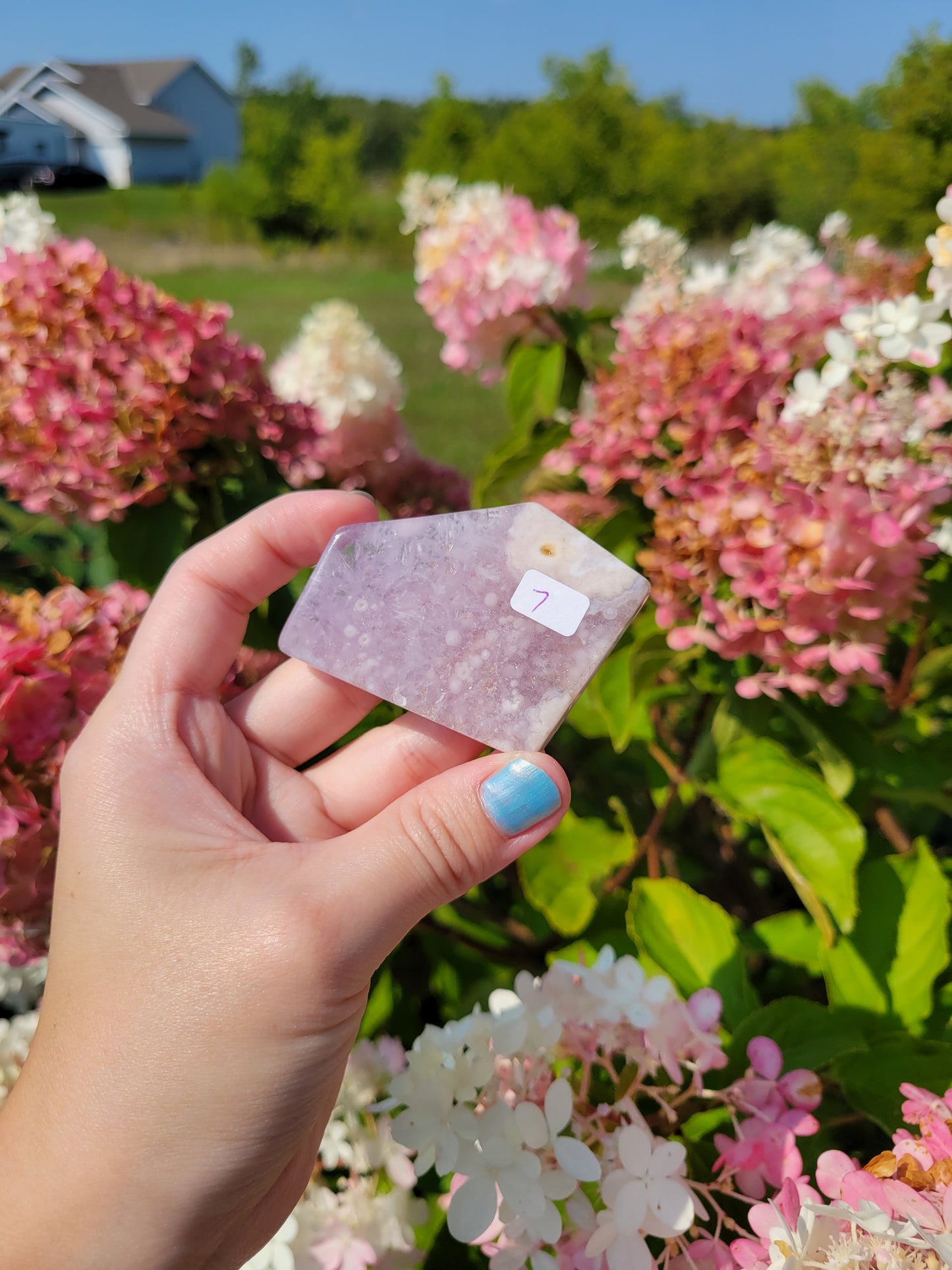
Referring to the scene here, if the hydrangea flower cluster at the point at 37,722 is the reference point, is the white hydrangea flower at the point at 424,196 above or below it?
above

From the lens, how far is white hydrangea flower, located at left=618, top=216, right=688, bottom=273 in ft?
4.99

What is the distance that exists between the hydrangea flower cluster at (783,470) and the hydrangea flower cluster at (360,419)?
0.60m

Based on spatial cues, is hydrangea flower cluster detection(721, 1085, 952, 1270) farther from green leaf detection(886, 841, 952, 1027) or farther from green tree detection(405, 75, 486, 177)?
green tree detection(405, 75, 486, 177)

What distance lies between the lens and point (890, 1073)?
36.4 inches

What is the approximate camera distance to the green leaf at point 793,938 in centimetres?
130

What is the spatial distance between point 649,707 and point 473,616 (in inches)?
27.9

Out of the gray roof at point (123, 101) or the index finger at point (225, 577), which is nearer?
the index finger at point (225, 577)

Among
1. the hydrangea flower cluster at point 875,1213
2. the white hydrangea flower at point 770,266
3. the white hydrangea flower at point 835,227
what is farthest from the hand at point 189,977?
the white hydrangea flower at point 835,227

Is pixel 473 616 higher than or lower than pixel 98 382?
lower

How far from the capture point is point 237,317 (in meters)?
11.1

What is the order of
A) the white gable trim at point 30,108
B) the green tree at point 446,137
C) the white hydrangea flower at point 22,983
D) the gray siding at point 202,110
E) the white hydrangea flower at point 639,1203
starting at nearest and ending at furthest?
the white hydrangea flower at point 639,1203, the white hydrangea flower at point 22,983, the white gable trim at point 30,108, the gray siding at point 202,110, the green tree at point 446,137

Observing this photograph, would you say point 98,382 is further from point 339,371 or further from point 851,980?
point 851,980

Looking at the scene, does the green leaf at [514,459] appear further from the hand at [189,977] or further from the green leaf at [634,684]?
the hand at [189,977]

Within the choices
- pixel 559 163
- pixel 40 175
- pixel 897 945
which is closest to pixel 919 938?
pixel 897 945
